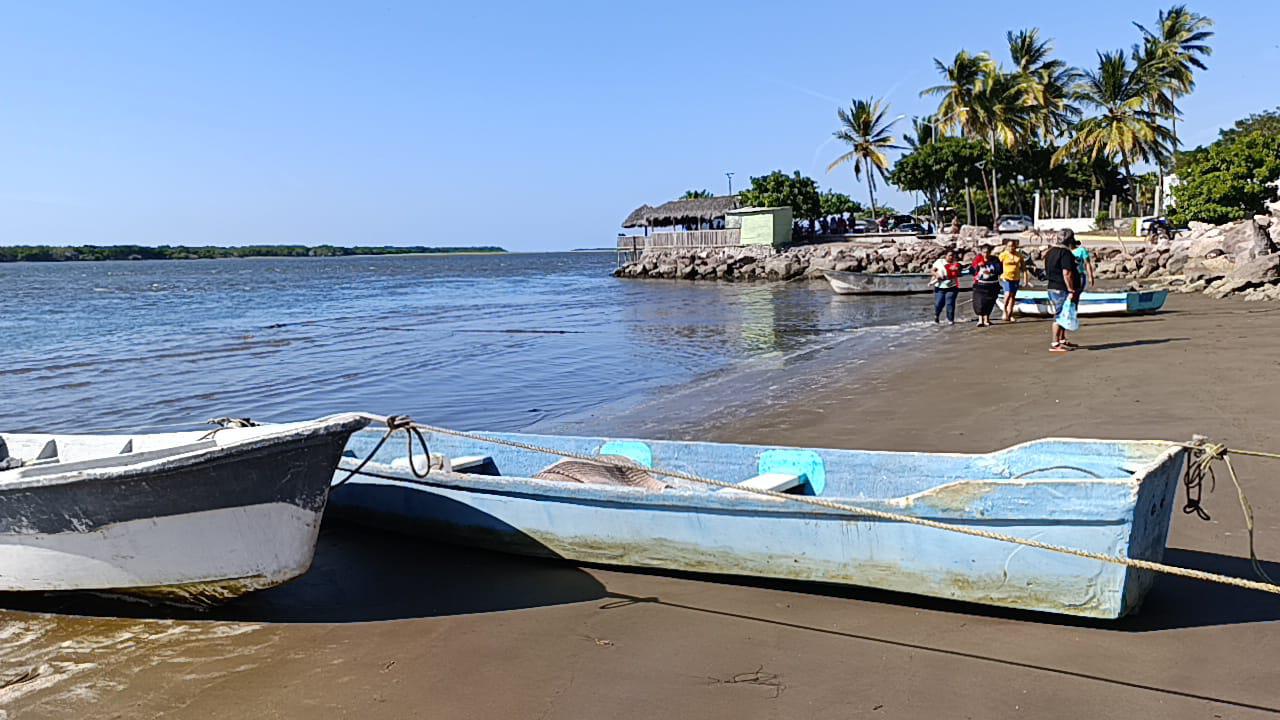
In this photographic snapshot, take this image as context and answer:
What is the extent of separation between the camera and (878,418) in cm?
968

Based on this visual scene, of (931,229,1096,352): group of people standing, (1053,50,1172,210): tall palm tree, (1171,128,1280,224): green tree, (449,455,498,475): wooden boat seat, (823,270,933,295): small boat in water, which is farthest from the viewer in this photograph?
(1053,50,1172,210): tall palm tree

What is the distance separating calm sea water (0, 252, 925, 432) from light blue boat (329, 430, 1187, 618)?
15.7 feet

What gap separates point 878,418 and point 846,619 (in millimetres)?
5273

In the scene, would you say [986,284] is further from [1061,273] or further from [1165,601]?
[1165,601]

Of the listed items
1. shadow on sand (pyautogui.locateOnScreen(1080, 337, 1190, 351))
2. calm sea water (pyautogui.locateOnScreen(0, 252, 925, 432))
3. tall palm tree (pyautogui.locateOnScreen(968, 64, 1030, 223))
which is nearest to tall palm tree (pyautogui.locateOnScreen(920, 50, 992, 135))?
tall palm tree (pyautogui.locateOnScreen(968, 64, 1030, 223))

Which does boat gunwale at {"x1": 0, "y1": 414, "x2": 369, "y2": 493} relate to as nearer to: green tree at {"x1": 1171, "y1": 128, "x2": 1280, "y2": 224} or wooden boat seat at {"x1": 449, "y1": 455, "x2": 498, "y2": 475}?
wooden boat seat at {"x1": 449, "y1": 455, "x2": 498, "y2": 475}

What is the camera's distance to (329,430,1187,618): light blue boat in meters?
4.24

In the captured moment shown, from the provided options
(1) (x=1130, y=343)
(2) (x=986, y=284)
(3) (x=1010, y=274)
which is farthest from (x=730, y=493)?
(2) (x=986, y=284)

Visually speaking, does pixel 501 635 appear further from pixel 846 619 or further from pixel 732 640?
pixel 846 619

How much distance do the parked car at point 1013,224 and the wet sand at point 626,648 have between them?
1761 inches

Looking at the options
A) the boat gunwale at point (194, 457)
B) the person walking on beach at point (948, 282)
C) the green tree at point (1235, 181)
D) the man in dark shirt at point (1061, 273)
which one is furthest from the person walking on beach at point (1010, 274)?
the green tree at point (1235, 181)

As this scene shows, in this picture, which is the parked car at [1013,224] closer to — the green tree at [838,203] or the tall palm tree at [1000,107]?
the tall palm tree at [1000,107]

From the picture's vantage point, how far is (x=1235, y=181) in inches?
1315

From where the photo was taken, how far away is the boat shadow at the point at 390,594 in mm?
5238
